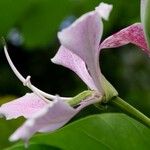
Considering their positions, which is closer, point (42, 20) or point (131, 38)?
point (131, 38)

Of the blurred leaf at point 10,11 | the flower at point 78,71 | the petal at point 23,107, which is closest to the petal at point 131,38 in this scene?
the flower at point 78,71

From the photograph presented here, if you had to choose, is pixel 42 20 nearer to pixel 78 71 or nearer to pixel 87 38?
pixel 78 71

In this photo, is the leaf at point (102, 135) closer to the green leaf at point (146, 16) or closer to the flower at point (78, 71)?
the flower at point (78, 71)

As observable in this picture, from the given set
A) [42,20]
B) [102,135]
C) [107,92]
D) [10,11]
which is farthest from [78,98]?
[42,20]

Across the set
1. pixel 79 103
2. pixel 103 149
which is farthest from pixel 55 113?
pixel 103 149

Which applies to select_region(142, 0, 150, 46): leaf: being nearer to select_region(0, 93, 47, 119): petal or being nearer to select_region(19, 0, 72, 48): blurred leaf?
select_region(0, 93, 47, 119): petal

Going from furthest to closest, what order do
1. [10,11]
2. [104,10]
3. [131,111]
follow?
[10,11]
[131,111]
[104,10]

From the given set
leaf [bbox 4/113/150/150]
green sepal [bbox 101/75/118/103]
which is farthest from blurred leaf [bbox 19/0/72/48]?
green sepal [bbox 101/75/118/103]
